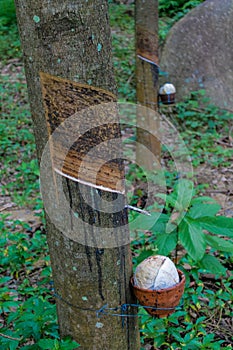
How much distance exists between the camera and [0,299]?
2.26m

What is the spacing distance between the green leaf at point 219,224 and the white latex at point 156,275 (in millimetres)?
501

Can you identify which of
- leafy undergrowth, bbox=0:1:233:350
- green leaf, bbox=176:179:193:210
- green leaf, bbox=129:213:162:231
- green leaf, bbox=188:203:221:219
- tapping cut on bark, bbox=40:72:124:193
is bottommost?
leafy undergrowth, bbox=0:1:233:350

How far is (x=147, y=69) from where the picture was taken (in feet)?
12.1

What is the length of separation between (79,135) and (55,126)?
8 centimetres

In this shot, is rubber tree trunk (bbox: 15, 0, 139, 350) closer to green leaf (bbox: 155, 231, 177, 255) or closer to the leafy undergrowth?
the leafy undergrowth

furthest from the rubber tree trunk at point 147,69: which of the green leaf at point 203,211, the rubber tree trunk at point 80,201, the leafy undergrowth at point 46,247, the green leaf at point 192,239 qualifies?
the rubber tree trunk at point 80,201

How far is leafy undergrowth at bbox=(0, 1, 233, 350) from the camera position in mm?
1853

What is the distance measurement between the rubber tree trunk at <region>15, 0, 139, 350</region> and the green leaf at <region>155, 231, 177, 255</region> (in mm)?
496

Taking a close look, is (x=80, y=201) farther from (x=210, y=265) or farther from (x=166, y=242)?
(x=210, y=265)

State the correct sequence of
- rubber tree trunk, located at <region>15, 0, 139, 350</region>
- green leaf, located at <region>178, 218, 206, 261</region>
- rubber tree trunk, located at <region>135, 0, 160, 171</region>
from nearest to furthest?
rubber tree trunk, located at <region>15, 0, 139, 350</region> → green leaf, located at <region>178, 218, 206, 261</region> → rubber tree trunk, located at <region>135, 0, 160, 171</region>

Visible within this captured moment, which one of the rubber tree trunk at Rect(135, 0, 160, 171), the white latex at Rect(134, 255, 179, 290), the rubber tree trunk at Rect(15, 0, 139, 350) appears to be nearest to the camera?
the rubber tree trunk at Rect(15, 0, 139, 350)

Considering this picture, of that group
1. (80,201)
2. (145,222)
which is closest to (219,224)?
(145,222)

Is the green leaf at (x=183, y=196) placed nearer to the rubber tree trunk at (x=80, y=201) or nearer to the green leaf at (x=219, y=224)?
the green leaf at (x=219, y=224)

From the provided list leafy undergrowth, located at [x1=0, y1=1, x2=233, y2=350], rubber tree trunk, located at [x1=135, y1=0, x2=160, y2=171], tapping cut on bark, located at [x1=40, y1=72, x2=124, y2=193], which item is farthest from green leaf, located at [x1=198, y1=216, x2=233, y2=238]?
rubber tree trunk, located at [x1=135, y1=0, x2=160, y2=171]
